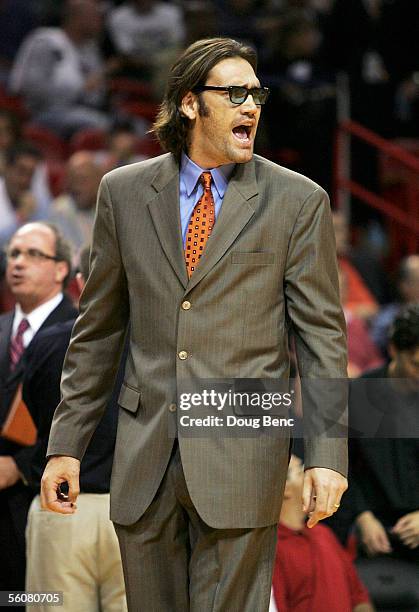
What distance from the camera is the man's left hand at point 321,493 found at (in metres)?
2.68

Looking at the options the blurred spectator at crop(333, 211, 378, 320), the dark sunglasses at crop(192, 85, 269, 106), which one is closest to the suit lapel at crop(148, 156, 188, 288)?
the dark sunglasses at crop(192, 85, 269, 106)

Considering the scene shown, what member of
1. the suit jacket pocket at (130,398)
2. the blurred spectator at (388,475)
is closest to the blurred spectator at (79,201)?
the blurred spectator at (388,475)

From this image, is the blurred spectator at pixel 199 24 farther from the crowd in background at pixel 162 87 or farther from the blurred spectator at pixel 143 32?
the blurred spectator at pixel 143 32

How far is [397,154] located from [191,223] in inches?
214

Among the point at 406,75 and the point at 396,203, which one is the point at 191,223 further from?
the point at 406,75

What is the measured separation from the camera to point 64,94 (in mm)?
8852

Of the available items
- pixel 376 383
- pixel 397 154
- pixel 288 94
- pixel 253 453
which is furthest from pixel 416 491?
pixel 288 94

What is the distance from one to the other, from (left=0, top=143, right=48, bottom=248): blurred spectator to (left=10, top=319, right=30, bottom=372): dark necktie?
299cm

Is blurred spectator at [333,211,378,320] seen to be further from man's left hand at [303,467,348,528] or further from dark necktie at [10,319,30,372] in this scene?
man's left hand at [303,467,348,528]

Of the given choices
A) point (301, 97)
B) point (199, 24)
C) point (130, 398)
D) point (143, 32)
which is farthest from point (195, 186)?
point (143, 32)

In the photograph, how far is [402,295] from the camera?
24.8 ft

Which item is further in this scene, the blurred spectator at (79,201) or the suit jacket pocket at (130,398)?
the blurred spectator at (79,201)

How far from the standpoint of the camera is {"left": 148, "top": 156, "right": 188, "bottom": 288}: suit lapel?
2869 millimetres

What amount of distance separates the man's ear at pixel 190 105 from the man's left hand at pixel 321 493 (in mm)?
927
